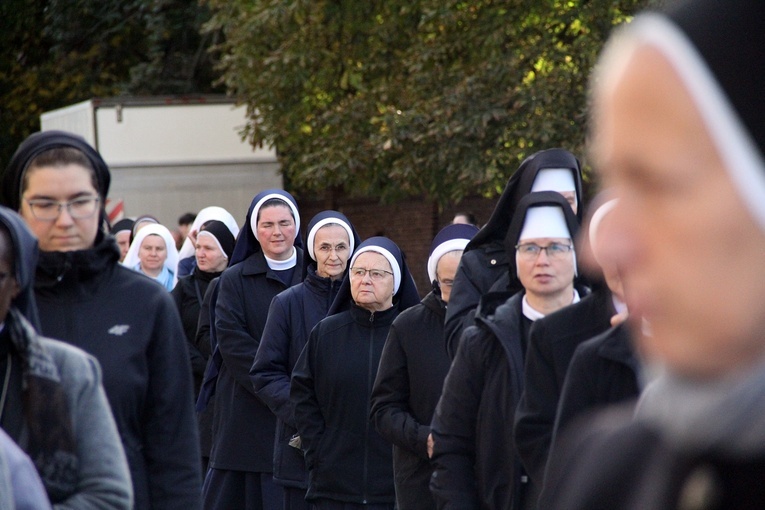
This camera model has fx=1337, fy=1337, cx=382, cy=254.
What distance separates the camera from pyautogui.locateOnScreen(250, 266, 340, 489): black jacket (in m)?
8.42

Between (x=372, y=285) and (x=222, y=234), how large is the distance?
3265 millimetres

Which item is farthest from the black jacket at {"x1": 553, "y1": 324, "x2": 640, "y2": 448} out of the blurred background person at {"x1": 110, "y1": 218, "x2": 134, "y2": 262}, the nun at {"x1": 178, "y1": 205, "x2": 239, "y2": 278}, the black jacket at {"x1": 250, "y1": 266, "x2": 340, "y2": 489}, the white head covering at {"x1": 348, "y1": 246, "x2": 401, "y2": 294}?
the blurred background person at {"x1": 110, "y1": 218, "x2": 134, "y2": 262}

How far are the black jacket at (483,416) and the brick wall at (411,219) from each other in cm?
1789

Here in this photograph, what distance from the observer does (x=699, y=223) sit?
1.02 metres

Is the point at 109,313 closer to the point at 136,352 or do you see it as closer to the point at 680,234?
the point at 136,352

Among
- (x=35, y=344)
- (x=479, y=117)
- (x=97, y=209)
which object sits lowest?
(x=35, y=344)

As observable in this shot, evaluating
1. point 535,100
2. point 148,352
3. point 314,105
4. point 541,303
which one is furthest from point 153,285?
point 314,105

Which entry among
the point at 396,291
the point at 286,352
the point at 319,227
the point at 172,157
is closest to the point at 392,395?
the point at 396,291

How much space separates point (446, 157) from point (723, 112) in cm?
1630

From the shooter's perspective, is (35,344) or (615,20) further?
(615,20)

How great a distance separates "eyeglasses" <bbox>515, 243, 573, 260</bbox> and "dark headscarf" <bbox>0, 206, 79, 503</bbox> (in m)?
2.66

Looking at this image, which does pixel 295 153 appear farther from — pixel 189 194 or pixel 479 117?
pixel 479 117

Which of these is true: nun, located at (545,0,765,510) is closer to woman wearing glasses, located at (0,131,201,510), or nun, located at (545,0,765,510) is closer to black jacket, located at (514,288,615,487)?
woman wearing glasses, located at (0,131,201,510)

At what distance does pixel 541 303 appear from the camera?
5.52 meters
